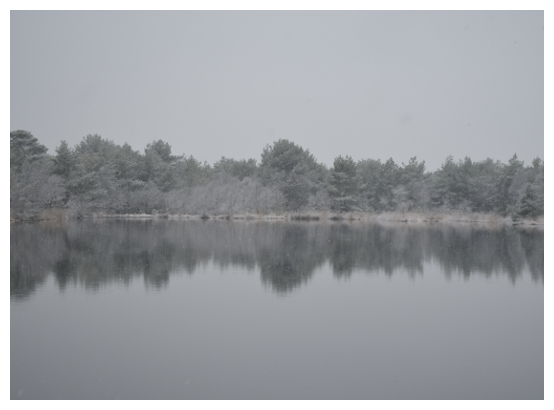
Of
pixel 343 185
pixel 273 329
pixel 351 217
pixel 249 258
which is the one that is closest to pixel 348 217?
pixel 351 217

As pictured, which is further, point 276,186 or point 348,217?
point 276,186

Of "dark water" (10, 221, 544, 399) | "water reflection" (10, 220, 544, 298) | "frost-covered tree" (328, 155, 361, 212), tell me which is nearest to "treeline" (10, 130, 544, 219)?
"frost-covered tree" (328, 155, 361, 212)

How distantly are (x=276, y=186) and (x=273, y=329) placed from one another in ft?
148

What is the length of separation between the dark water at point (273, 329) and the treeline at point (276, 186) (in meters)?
31.7

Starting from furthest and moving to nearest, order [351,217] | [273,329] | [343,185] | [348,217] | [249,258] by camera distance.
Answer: [343,185] < [351,217] < [348,217] < [249,258] < [273,329]

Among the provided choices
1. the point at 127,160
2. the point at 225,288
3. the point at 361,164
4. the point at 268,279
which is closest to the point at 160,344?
the point at 225,288

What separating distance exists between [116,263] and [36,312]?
6260 mm

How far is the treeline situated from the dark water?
104 feet

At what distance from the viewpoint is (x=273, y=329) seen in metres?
8.46

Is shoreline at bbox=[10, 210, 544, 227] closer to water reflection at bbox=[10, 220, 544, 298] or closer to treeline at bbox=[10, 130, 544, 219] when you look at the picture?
treeline at bbox=[10, 130, 544, 219]

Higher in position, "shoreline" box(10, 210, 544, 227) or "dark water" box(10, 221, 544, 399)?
"shoreline" box(10, 210, 544, 227)

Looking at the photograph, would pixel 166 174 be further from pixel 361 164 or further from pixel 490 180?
pixel 490 180

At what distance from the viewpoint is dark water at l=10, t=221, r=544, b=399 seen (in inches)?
248

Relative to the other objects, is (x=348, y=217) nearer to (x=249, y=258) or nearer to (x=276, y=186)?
(x=276, y=186)
